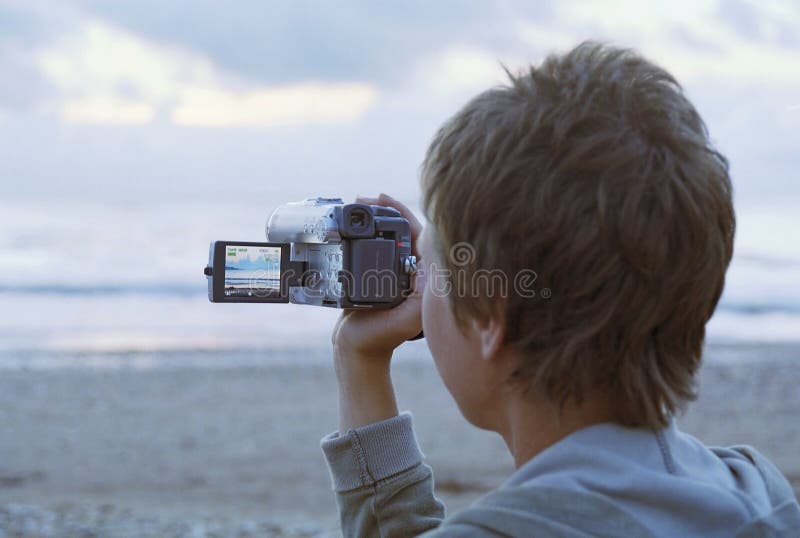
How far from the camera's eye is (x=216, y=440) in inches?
297

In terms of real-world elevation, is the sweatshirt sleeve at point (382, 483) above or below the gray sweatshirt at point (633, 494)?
below

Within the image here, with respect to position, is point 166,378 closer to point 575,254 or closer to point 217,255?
point 217,255

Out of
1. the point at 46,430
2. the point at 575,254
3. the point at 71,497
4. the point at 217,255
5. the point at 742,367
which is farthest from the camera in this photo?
the point at 742,367

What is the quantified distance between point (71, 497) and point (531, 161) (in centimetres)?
577

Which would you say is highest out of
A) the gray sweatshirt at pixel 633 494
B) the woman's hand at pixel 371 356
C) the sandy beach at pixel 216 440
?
the woman's hand at pixel 371 356

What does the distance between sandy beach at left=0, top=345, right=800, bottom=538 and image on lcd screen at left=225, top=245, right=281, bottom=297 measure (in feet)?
8.49

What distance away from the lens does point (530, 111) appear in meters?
1.17

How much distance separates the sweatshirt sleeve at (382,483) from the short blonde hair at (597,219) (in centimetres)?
51

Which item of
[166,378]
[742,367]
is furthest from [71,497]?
[742,367]

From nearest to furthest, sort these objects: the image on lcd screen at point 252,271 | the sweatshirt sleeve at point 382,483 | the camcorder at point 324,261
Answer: the sweatshirt sleeve at point 382,483 → the camcorder at point 324,261 → the image on lcd screen at point 252,271

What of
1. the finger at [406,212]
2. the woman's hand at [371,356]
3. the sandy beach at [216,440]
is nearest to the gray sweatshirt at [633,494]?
the woman's hand at [371,356]

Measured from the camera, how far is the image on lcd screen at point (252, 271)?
6.10 ft

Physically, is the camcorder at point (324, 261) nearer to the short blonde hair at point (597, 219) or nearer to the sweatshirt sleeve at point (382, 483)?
the sweatshirt sleeve at point (382, 483)

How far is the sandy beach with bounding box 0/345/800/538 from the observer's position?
5.77 m
